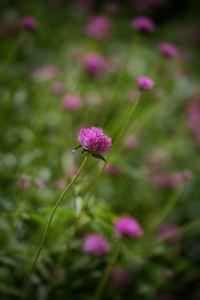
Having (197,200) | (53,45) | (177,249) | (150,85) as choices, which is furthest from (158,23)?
(150,85)

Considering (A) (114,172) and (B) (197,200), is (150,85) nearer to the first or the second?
(A) (114,172)

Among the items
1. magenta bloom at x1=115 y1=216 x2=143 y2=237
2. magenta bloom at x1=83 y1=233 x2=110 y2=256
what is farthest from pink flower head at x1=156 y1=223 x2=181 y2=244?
magenta bloom at x1=115 y1=216 x2=143 y2=237

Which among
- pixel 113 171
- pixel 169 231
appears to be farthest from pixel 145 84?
pixel 169 231

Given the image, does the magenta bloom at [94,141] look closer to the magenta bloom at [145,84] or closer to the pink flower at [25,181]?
the magenta bloom at [145,84]

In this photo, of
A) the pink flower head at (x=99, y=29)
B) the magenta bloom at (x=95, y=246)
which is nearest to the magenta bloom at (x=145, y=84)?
the magenta bloom at (x=95, y=246)

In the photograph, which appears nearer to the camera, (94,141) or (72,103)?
(94,141)

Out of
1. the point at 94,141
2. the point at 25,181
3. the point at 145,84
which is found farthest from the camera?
the point at 25,181

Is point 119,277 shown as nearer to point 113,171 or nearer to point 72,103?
point 113,171
